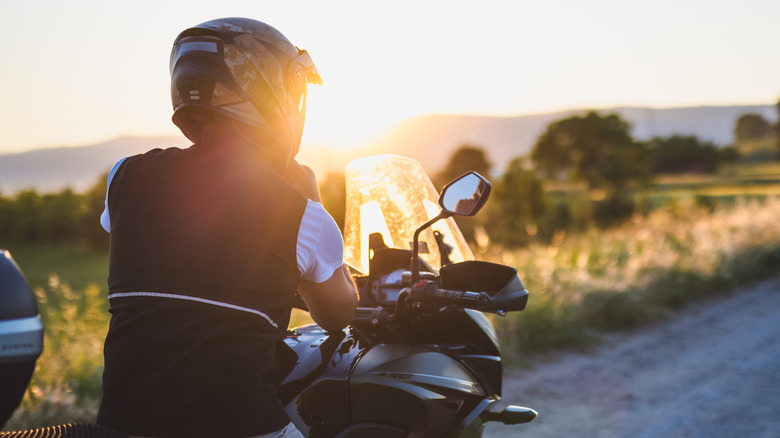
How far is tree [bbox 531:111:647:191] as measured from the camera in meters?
30.8

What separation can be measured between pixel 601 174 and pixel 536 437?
96.1ft

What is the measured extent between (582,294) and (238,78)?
5.84 m

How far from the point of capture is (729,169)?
188 feet

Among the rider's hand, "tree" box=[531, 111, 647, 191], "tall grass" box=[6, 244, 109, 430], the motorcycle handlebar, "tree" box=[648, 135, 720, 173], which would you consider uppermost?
the rider's hand

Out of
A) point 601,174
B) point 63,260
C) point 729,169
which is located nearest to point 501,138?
point 729,169

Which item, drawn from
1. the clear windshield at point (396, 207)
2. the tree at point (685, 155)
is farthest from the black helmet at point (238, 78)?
the tree at point (685, 155)

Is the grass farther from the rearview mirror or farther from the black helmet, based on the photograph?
the rearview mirror

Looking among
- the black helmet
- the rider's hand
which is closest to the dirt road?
the rider's hand

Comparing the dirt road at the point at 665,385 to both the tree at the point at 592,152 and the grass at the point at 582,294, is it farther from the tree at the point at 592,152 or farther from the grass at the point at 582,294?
the tree at the point at 592,152

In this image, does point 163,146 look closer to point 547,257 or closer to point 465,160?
point 547,257

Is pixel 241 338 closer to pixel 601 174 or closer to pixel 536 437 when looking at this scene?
pixel 536 437

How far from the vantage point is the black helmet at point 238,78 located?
1.83 meters

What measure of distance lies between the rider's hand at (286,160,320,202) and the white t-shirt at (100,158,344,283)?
0.68ft

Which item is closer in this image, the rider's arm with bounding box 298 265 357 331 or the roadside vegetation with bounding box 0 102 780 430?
the rider's arm with bounding box 298 265 357 331
